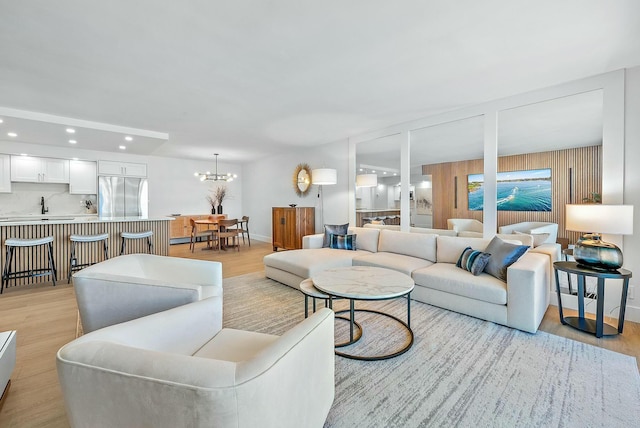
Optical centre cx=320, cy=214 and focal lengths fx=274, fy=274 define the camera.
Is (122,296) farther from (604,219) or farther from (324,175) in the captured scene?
(324,175)

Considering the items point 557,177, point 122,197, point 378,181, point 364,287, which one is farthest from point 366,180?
point 122,197

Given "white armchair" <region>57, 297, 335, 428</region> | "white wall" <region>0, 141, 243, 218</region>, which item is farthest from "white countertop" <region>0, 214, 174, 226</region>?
"white armchair" <region>57, 297, 335, 428</region>

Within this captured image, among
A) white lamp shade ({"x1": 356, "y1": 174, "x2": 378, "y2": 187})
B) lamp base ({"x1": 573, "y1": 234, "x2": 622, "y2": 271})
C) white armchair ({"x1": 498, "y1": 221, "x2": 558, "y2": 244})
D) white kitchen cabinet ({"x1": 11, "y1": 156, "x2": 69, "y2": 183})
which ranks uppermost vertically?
white kitchen cabinet ({"x1": 11, "y1": 156, "x2": 69, "y2": 183})

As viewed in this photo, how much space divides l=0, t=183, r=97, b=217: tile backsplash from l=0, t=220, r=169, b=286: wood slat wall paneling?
2612mm

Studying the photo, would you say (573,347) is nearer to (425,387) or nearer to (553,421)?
(553,421)

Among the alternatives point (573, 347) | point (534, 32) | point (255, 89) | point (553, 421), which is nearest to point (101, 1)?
point (255, 89)

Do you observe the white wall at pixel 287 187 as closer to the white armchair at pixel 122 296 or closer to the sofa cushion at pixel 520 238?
the sofa cushion at pixel 520 238

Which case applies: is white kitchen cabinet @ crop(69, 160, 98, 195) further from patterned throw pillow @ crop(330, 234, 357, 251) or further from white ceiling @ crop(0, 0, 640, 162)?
patterned throw pillow @ crop(330, 234, 357, 251)

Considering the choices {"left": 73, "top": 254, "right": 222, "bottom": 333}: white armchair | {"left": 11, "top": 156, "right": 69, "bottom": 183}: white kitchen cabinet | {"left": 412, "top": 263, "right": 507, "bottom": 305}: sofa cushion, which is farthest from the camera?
{"left": 11, "top": 156, "right": 69, "bottom": 183}: white kitchen cabinet

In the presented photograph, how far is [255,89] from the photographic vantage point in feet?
10.4

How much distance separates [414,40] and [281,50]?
3.64 ft

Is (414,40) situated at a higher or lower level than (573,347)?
higher

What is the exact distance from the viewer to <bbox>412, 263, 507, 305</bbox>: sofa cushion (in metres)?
2.57

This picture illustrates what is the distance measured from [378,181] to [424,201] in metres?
1.01
